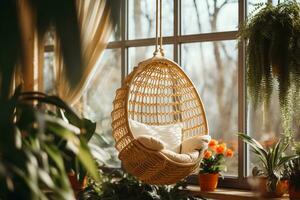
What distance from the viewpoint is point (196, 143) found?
4.02 m

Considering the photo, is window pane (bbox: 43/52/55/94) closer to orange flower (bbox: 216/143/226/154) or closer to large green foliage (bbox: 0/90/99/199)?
large green foliage (bbox: 0/90/99/199)

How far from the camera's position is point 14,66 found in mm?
684

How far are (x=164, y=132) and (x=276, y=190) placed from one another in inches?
41.8

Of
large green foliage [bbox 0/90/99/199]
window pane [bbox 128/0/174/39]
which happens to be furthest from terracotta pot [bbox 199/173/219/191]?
large green foliage [bbox 0/90/99/199]

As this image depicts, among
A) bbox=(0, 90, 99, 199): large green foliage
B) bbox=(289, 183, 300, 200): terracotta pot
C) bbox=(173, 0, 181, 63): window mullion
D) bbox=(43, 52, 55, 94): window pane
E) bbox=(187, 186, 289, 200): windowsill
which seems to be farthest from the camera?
bbox=(173, 0, 181, 63): window mullion

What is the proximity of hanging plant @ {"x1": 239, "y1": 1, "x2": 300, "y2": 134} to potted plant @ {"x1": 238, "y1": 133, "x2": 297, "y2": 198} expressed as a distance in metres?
0.25

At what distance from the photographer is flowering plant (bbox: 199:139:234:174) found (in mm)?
4449

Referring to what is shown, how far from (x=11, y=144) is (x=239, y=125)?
361cm

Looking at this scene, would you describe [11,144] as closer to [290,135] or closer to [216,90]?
[290,135]

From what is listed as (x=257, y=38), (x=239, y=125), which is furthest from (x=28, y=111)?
(x=239, y=125)

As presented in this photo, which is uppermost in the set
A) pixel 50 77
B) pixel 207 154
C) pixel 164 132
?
pixel 50 77

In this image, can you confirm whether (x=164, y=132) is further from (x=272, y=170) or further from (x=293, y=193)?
(x=293, y=193)

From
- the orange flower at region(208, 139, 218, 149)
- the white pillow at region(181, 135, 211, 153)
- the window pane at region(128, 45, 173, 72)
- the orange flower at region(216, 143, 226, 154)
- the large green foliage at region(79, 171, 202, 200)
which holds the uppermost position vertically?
the window pane at region(128, 45, 173, 72)

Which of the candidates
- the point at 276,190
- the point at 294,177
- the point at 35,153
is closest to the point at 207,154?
the point at 276,190
